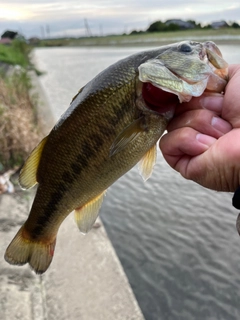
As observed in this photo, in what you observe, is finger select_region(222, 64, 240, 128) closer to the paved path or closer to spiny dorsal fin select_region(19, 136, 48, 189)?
spiny dorsal fin select_region(19, 136, 48, 189)

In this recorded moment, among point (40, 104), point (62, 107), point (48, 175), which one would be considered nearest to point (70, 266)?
point (48, 175)

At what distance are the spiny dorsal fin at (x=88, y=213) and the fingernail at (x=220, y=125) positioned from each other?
783 millimetres

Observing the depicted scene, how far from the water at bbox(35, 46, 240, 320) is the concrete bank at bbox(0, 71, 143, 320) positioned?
72 cm

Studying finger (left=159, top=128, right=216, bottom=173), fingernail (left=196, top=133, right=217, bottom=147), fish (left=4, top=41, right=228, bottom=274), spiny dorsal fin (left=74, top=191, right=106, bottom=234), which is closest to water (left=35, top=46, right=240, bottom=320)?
spiny dorsal fin (left=74, top=191, right=106, bottom=234)

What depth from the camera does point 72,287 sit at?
4.04 m

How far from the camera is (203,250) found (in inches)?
219

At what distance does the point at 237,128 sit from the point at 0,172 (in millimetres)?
5142

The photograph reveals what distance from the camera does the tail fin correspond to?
2.59 metres

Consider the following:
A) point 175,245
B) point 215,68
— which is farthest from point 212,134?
point 175,245

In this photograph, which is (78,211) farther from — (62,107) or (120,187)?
(62,107)

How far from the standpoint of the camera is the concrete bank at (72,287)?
3.71m

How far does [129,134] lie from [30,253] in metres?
1.05

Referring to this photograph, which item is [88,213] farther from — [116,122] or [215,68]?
[215,68]

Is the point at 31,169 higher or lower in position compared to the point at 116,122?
lower
